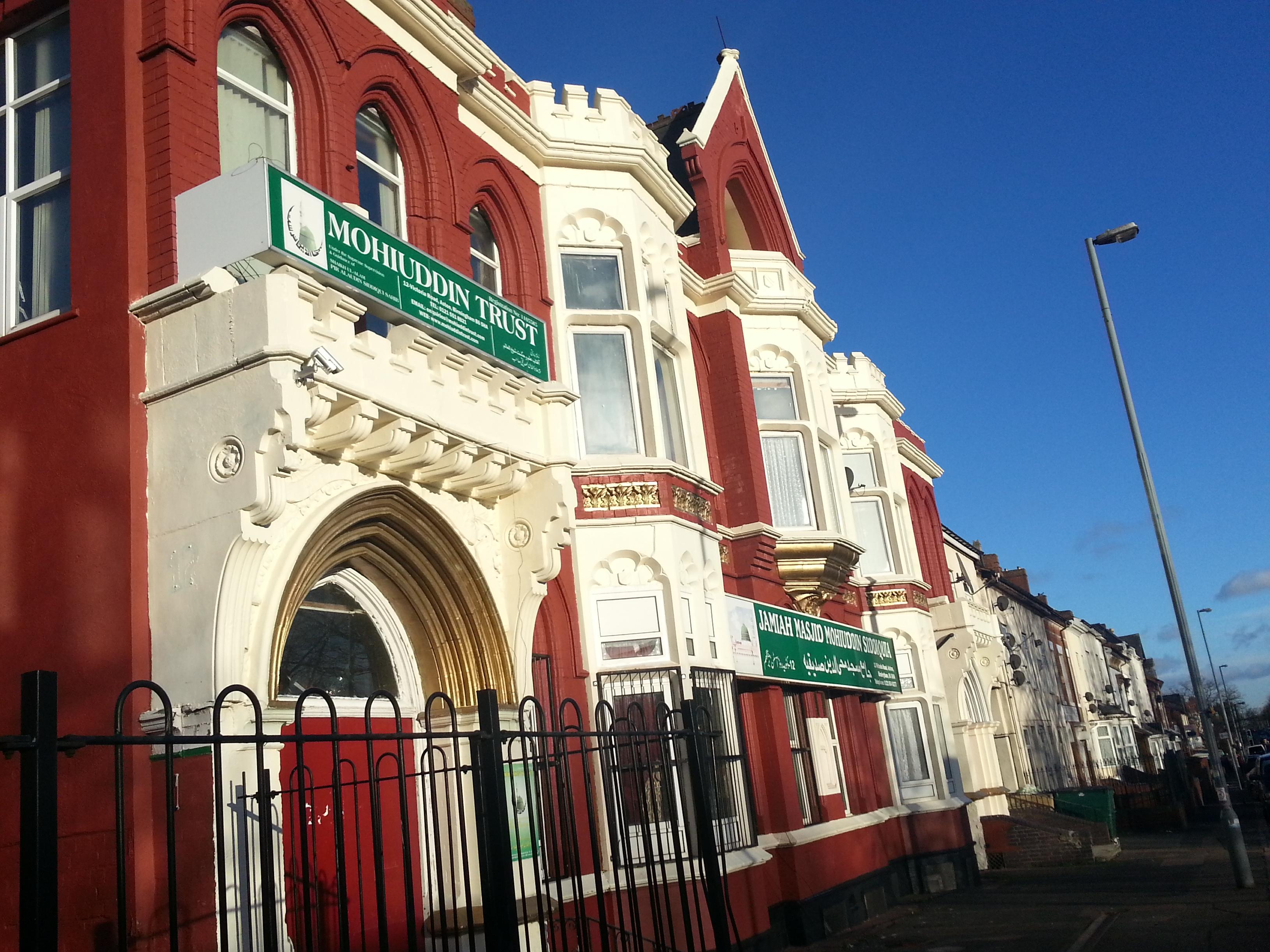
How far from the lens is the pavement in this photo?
532 inches

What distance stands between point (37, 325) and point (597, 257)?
23.3 feet

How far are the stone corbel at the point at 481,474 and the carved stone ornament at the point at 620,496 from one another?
2.47m

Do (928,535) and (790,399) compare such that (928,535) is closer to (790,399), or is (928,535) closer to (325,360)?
(790,399)

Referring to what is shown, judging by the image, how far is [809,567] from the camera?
58.2 ft

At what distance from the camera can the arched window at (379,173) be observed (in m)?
11.4

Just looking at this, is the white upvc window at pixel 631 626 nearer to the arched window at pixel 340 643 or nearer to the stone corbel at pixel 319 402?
the arched window at pixel 340 643

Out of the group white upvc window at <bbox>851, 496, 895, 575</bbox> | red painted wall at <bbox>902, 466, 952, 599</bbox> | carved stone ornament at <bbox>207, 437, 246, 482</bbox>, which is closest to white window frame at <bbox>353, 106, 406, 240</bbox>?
carved stone ornament at <bbox>207, 437, 246, 482</bbox>

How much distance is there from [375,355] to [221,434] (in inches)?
58.7

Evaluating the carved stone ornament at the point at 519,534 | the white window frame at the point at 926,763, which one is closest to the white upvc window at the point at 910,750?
the white window frame at the point at 926,763

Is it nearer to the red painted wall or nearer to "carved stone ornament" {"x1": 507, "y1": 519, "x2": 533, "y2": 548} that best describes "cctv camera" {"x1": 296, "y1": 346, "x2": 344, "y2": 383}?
"carved stone ornament" {"x1": 507, "y1": 519, "x2": 533, "y2": 548}

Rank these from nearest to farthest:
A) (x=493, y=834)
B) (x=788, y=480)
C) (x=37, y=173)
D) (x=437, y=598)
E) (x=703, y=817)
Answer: (x=493, y=834) < (x=703, y=817) < (x=37, y=173) < (x=437, y=598) < (x=788, y=480)

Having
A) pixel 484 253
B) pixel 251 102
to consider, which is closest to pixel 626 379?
pixel 484 253

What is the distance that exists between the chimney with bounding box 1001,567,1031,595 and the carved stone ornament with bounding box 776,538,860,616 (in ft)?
118

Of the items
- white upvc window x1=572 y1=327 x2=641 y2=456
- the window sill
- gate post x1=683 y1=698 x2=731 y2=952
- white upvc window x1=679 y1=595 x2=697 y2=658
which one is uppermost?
white upvc window x1=572 y1=327 x2=641 y2=456
